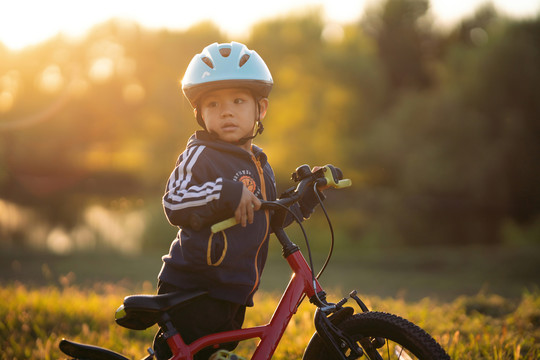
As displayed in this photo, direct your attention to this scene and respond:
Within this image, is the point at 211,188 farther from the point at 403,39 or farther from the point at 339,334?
the point at 403,39

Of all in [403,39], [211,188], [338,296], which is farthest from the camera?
[403,39]

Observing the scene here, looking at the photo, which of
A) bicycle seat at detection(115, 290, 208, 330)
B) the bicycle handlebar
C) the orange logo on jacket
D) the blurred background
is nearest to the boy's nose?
the orange logo on jacket

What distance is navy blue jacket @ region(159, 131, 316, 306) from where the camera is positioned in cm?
249

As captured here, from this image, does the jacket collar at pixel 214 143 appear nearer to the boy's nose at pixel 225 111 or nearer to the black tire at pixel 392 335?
the boy's nose at pixel 225 111

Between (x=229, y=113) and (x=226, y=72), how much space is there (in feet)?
0.68

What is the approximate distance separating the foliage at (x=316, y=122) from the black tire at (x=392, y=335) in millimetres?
19153

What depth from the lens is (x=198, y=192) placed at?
2.44m

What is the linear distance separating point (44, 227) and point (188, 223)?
1975cm

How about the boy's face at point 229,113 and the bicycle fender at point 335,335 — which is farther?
the boy's face at point 229,113

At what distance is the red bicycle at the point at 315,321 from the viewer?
2.36m

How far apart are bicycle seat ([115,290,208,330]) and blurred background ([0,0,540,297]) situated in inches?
409

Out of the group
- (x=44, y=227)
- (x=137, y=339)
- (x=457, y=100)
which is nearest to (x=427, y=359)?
(x=137, y=339)

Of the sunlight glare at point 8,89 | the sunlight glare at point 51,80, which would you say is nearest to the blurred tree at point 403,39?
the sunlight glare at point 51,80

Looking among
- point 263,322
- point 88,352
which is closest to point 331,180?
point 88,352
